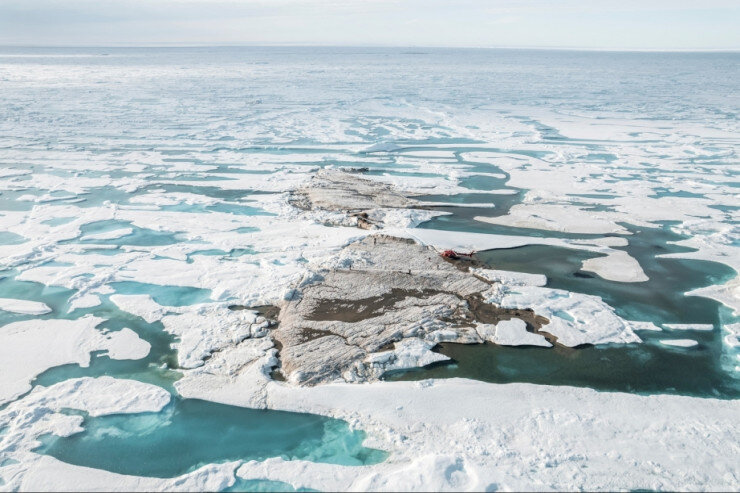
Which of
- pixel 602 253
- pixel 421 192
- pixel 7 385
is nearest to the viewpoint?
pixel 7 385

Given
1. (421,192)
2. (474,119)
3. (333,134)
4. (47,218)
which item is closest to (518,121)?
(474,119)

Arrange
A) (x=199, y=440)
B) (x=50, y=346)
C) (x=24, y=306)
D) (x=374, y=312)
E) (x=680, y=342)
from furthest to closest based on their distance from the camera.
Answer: (x=24, y=306), (x=374, y=312), (x=680, y=342), (x=50, y=346), (x=199, y=440)

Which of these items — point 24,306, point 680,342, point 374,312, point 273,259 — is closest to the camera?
point 680,342

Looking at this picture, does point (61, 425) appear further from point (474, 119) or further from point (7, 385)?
point (474, 119)

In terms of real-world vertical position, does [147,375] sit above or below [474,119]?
below

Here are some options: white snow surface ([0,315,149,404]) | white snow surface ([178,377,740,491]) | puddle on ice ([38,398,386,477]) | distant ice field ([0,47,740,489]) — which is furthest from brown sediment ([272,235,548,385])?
white snow surface ([0,315,149,404])

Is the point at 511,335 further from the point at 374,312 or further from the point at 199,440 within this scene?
the point at 199,440

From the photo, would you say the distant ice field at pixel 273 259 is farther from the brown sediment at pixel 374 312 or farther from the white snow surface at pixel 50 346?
the brown sediment at pixel 374 312

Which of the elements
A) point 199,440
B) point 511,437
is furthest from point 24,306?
point 511,437
